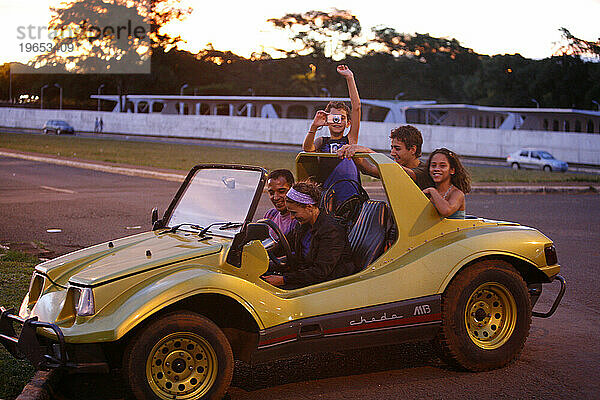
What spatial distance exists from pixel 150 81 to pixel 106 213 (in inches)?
3759

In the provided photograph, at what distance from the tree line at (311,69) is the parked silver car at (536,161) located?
1959 inches

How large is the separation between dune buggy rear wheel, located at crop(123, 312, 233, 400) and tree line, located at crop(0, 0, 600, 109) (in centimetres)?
8840

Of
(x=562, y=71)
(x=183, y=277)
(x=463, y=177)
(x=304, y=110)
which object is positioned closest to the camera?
(x=183, y=277)

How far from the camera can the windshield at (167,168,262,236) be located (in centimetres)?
518

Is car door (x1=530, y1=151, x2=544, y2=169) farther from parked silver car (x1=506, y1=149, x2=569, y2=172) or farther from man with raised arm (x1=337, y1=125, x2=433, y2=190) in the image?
man with raised arm (x1=337, y1=125, x2=433, y2=190)

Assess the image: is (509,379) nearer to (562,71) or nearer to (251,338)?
(251,338)

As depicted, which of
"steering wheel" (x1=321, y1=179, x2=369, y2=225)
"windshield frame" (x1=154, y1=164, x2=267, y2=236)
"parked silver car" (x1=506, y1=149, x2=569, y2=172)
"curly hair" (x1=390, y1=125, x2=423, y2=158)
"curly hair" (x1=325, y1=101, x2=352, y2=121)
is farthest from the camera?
"parked silver car" (x1=506, y1=149, x2=569, y2=172)

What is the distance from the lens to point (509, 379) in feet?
17.3

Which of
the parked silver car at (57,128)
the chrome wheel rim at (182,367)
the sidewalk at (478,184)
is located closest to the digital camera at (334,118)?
the chrome wheel rim at (182,367)

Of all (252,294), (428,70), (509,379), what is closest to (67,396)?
(252,294)

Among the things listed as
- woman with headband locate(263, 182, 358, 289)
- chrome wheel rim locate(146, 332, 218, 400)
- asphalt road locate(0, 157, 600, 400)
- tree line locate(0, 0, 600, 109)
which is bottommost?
asphalt road locate(0, 157, 600, 400)

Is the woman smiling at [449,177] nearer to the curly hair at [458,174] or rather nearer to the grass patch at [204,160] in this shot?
the curly hair at [458,174]

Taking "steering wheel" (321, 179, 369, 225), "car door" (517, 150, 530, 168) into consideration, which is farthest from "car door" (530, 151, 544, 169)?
"steering wheel" (321, 179, 369, 225)

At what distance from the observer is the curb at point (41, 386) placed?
14.9ft
